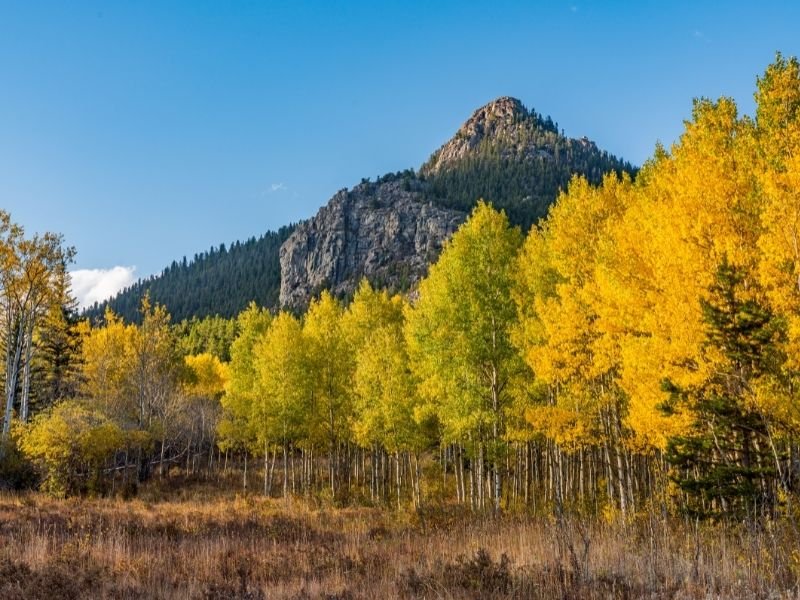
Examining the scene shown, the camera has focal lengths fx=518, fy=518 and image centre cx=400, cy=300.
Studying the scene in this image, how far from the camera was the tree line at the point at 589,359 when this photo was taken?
10250 millimetres

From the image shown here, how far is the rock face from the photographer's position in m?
160

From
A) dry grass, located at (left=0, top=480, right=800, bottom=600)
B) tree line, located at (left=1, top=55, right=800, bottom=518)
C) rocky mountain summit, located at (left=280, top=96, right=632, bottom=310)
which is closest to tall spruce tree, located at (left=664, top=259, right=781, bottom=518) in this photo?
tree line, located at (left=1, top=55, right=800, bottom=518)

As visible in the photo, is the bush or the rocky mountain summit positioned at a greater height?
the rocky mountain summit

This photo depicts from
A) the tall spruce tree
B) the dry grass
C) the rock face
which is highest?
the rock face

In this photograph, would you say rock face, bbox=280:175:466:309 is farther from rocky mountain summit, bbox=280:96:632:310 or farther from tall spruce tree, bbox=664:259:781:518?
tall spruce tree, bbox=664:259:781:518

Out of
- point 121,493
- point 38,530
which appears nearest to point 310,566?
point 38,530

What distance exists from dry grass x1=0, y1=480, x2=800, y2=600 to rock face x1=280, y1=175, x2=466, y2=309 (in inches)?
5235

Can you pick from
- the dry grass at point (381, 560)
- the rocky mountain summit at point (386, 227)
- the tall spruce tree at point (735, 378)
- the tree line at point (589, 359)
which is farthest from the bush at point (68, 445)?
the rocky mountain summit at point (386, 227)

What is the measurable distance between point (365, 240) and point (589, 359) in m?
165

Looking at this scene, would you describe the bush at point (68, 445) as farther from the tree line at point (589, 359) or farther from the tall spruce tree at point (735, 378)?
the tall spruce tree at point (735, 378)

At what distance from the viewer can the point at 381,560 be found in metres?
10.2

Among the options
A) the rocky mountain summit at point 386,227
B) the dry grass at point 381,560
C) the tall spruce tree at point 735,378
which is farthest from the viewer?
the rocky mountain summit at point 386,227

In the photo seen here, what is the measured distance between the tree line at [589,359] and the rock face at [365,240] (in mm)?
117616

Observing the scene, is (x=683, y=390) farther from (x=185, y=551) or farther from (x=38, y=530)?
(x=38, y=530)
